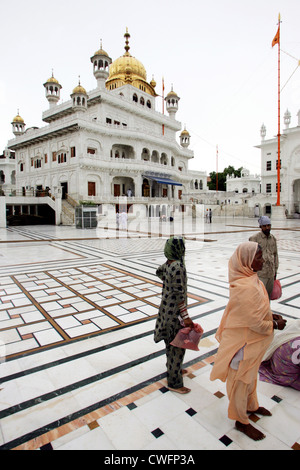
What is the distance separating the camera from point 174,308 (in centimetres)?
231

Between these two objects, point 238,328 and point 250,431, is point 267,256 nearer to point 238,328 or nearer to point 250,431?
point 238,328

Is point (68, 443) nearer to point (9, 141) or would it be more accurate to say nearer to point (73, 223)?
point (73, 223)

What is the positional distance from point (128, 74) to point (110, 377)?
35.0m

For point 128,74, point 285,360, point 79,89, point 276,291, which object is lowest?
point 285,360

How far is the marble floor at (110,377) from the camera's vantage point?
1.91 meters

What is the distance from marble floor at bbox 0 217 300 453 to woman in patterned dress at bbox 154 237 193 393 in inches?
7.8

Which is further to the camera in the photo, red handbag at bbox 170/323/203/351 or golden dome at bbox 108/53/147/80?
golden dome at bbox 108/53/147/80

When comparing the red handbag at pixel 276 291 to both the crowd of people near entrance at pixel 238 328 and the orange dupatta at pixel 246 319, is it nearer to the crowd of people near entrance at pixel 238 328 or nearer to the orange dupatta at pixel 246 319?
the crowd of people near entrance at pixel 238 328

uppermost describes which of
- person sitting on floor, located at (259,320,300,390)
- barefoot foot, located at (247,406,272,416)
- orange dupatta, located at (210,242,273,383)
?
orange dupatta, located at (210,242,273,383)

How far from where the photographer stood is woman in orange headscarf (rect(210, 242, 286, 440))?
5.93 ft

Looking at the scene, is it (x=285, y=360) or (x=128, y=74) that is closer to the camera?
(x=285, y=360)

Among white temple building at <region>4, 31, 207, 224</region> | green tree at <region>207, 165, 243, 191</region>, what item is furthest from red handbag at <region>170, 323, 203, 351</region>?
green tree at <region>207, 165, 243, 191</region>

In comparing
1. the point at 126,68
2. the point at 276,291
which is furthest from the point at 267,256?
the point at 126,68

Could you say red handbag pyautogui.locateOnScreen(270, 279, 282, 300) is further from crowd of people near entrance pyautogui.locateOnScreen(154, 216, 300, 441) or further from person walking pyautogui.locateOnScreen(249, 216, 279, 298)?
crowd of people near entrance pyautogui.locateOnScreen(154, 216, 300, 441)
